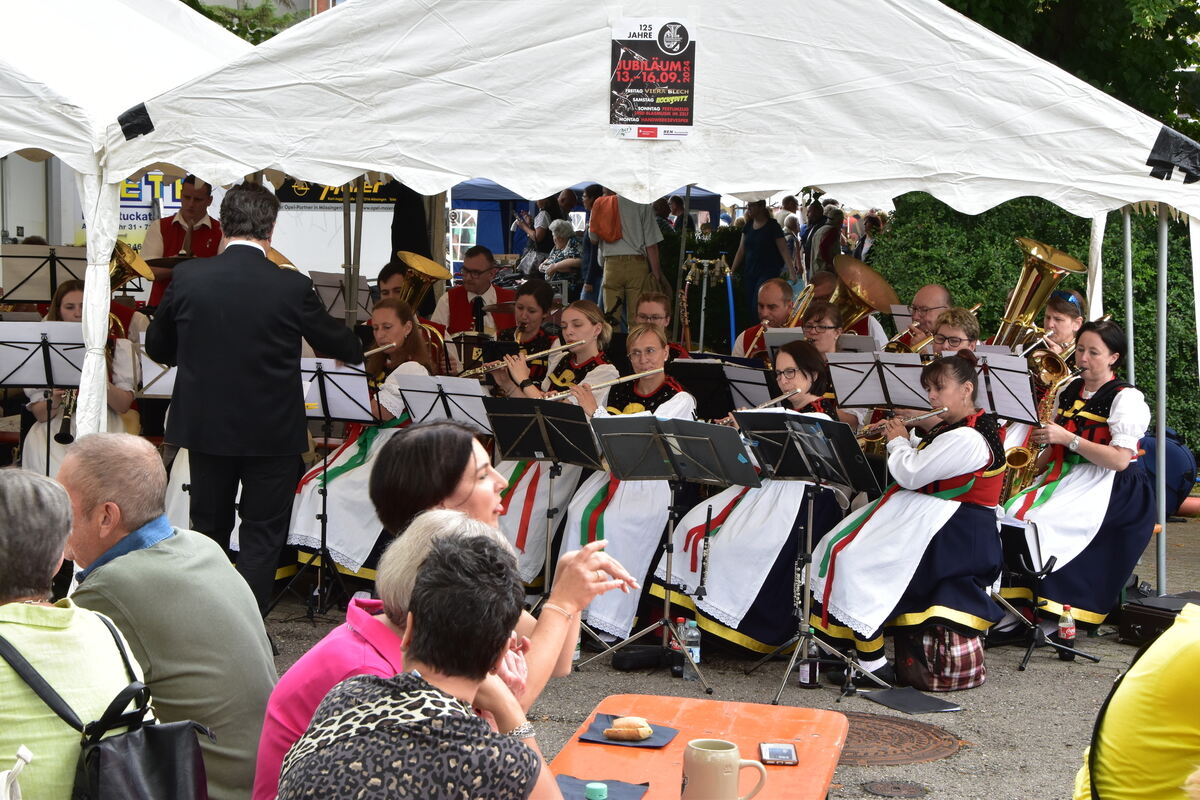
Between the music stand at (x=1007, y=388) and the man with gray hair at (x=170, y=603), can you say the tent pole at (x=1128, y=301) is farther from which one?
the man with gray hair at (x=170, y=603)

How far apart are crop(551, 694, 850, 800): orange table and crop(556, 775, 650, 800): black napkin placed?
0.02 metres

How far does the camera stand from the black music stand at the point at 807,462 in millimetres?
5676

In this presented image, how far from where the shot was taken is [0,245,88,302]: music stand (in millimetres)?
9859

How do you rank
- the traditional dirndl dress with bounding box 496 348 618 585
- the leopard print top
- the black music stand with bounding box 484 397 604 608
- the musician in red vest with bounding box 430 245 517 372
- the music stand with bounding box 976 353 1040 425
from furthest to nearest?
1. the musician in red vest with bounding box 430 245 517 372
2. the traditional dirndl dress with bounding box 496 348 618 585
3. the music stand with bounding box 976 353 1040 425
4. the black music stand with bounding box 484 397 604 608
5. the leopard print top

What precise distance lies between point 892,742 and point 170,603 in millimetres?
3189

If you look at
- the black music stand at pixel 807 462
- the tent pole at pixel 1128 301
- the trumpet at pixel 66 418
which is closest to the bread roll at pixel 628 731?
the black music stand at pixel 807 462

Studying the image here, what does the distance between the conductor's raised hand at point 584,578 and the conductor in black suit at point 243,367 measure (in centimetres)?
314

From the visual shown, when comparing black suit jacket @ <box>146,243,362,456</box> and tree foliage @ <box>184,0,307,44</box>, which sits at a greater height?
tree foliage @ <box>184,0,307,44</box>

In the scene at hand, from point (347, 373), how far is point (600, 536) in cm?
142

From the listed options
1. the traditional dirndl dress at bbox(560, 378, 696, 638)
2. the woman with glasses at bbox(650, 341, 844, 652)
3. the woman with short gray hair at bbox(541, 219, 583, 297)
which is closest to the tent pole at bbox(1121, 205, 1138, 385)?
the woman with glasses at bbox(650, 341, 844, 652)

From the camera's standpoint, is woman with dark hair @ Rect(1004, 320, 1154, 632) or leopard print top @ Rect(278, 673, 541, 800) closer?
leopard print top @ Rect(278, 673, 541, 800)

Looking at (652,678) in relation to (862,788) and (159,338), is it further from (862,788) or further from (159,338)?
(159,338)

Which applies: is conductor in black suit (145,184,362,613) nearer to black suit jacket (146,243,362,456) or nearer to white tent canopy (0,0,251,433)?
black suit jacket (146,243,362,456)

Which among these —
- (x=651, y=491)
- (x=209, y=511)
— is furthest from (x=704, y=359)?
(x=209, y=511)
